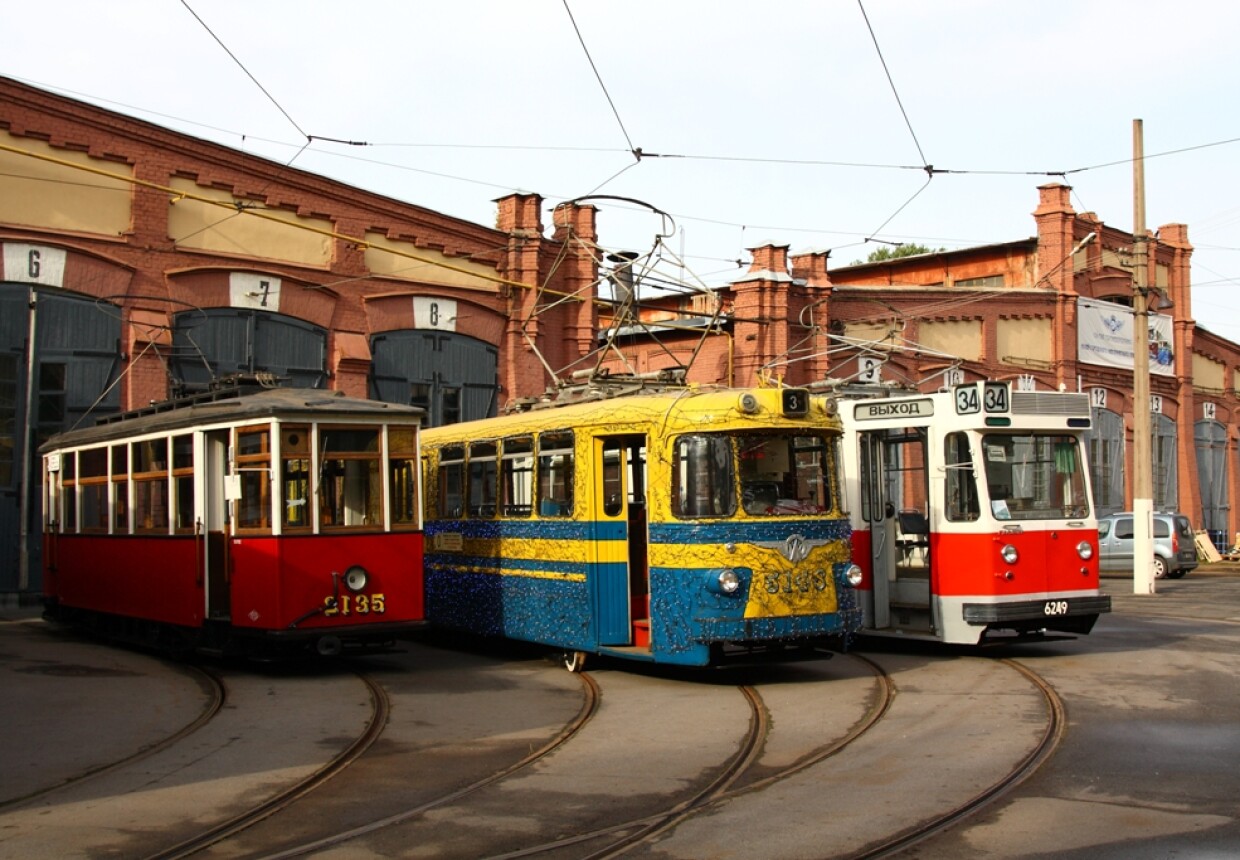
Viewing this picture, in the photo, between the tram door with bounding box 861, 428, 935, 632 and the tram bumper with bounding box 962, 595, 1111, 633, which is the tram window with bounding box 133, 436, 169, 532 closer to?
the tram door with bounding box 861, 428, 935, 632

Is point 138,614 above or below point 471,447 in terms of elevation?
below

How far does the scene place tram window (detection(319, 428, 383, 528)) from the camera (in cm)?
1386

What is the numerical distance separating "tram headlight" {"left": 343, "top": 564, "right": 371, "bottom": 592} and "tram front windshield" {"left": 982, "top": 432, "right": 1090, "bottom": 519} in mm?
6368

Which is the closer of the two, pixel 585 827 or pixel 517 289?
pixel 585 827

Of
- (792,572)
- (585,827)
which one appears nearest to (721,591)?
(792,572)

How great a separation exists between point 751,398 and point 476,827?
20.3 feet

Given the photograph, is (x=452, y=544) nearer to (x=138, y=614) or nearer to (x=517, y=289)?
(x=138, y=614)

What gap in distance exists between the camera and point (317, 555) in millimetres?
13672

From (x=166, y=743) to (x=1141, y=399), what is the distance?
21402 mm

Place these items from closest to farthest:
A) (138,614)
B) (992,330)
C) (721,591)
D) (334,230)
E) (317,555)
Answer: (721,591) → (317,555) → (138,614) → (334,230) → (992,330)

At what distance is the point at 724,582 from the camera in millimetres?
12516

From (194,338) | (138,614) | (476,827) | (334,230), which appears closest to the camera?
(476,827)

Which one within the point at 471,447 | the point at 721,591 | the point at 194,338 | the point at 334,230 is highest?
the point at 334,230

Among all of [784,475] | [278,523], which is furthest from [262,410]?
[784,475]
